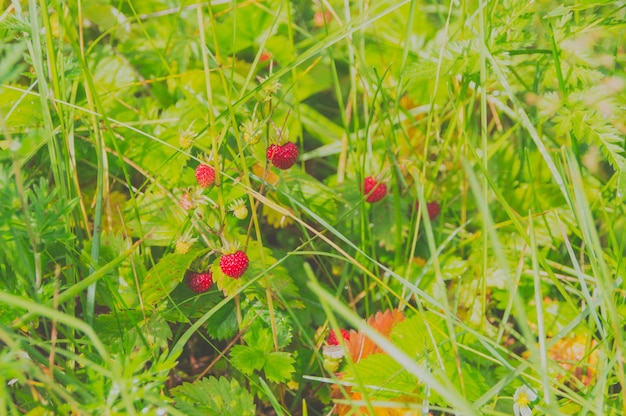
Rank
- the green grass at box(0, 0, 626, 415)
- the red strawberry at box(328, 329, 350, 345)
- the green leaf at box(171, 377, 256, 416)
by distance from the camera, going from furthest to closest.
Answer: the red strawberry at box(328, 329, 350, 345)
the green leaf at box(171, 377, 256, 416)
the green grass at box(0, 0, 626, 415)

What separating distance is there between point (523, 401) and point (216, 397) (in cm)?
49

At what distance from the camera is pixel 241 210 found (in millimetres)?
1014

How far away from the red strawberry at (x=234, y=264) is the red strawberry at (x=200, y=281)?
0.09m

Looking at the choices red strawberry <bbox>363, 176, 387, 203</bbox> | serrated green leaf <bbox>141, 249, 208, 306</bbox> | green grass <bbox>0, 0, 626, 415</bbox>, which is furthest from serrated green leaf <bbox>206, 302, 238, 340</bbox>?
red strawberry <bbox>363, 176, 387, 203</bbox>

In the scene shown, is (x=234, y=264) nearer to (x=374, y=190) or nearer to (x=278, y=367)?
(x=278, y=367)

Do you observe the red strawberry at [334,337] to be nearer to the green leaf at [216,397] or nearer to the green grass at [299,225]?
the green grass at [299,225]

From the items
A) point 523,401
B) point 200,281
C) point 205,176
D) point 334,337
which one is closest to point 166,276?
point 200,281

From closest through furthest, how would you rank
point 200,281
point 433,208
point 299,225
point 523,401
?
1. point 523,401
2. point 200,281
3. point 299,225
4. point 433,208

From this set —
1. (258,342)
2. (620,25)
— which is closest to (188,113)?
(258,342)

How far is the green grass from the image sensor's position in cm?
90

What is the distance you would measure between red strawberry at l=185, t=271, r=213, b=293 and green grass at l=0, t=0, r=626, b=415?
19mm

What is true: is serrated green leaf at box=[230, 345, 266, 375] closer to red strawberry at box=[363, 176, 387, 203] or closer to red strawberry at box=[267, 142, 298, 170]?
red strawberry at box=[267, 142, 298, 170]

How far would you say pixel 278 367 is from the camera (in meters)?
1.03

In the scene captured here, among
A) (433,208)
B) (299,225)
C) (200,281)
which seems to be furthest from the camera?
(433,208)
